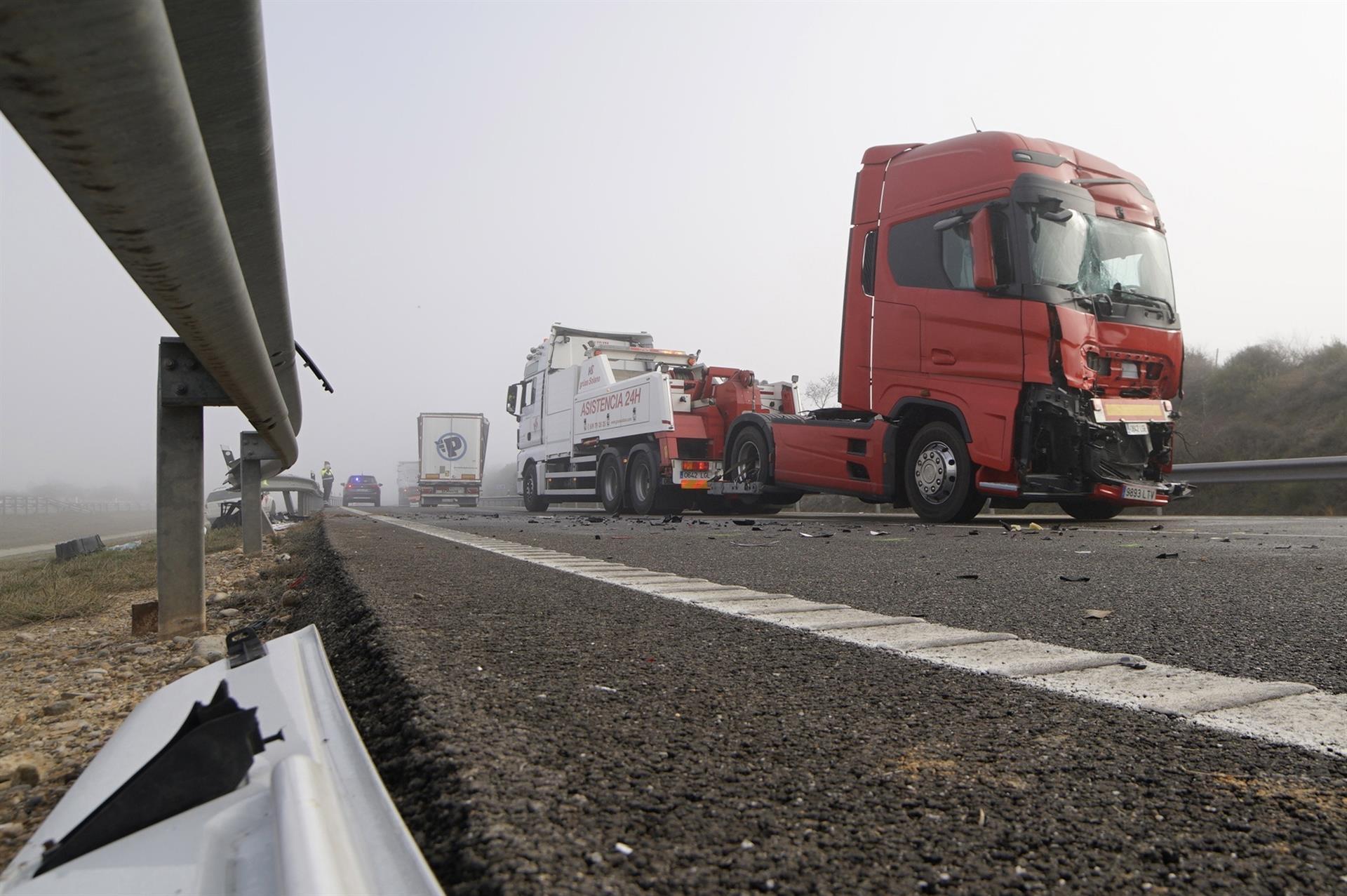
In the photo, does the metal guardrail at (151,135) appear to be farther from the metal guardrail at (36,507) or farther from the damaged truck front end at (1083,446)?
the metal guardrail at (36,507)

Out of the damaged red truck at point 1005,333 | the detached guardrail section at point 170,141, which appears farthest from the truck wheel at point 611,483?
the detached guardrail section at point 170,141

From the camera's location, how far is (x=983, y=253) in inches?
348

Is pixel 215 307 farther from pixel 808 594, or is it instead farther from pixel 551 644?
pixel 808 594

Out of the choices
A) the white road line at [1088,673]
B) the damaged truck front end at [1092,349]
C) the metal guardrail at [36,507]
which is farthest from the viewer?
the metal guardrail at [36,507]

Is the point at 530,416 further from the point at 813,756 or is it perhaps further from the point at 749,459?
the point at 813,756

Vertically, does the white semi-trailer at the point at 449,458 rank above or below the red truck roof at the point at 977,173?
below

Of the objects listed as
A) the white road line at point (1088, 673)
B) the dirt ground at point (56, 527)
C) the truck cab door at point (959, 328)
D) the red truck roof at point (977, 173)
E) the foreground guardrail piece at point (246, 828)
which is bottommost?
the dirt ground at point (56, 527)

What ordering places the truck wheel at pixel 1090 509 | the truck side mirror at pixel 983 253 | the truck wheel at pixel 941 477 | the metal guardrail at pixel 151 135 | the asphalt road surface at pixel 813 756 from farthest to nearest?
the truck wheel at pixel 1090 509 < the truck wheel at pixel 941 477 < the truck side mirror at pixel 983 253 < the asphalt road surface at pixel 813 756 < the metal guardrail at pixel 151 135

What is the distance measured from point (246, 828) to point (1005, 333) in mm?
8633

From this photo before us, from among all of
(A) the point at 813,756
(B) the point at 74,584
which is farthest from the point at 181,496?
(B) the point at 74,584

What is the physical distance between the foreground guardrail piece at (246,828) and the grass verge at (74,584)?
14.6 ft

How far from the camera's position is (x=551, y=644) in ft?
8.13

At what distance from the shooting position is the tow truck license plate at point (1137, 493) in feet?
29.4

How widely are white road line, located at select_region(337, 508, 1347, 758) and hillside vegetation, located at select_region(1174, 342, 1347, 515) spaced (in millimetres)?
12476
